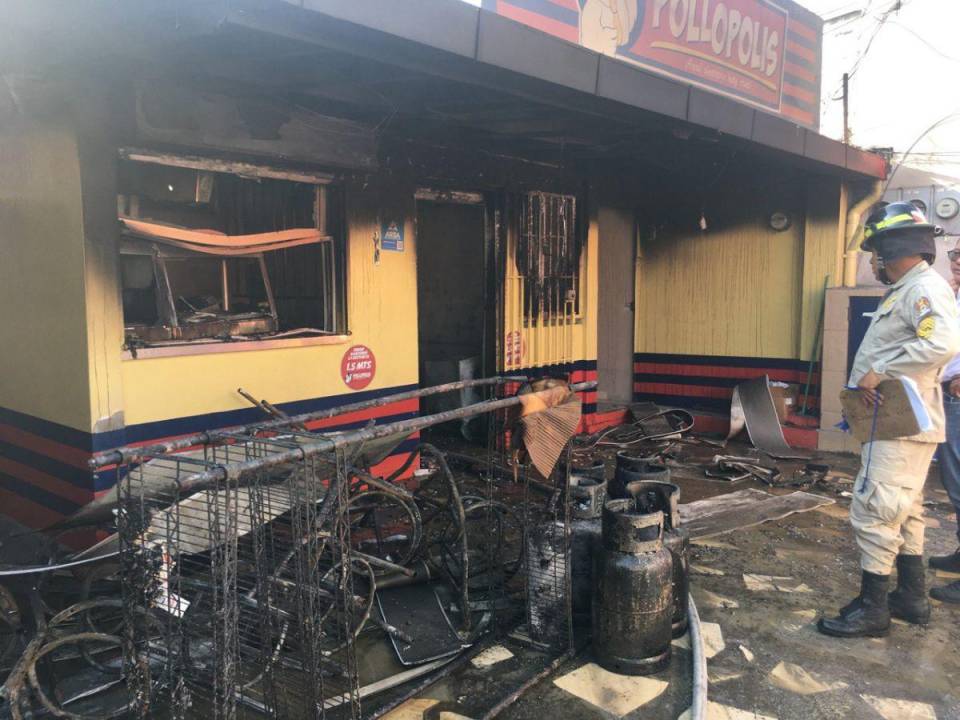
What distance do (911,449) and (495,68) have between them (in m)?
3.14

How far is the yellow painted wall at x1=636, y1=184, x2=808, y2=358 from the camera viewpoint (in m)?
8.65

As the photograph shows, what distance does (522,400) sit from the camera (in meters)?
3.57

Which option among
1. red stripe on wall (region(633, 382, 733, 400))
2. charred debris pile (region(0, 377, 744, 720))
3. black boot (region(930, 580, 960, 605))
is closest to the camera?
charred debris pile (region(0, 377, 744, 720))

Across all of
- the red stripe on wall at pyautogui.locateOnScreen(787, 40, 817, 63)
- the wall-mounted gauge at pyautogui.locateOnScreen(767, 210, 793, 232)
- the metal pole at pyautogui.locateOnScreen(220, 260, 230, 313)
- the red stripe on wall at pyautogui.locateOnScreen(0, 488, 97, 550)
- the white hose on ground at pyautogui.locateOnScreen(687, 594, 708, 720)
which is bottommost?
the white hose on ground at pyautogui.locateOnScreen(687, 594, 708, 720)

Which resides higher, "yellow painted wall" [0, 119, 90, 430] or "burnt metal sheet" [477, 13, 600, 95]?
"burnt metal sheet" [477, 13, 600, 95]

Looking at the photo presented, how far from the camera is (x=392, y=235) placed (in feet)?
20.5

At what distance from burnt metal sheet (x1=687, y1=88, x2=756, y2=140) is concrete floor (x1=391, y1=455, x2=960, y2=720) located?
3.48 m

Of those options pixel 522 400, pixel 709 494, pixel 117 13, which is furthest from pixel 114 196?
pixel 709 494

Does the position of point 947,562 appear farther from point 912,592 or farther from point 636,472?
point 636,472

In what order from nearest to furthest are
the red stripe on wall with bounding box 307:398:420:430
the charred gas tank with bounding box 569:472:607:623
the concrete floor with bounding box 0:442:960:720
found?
the concrete floor with bounding box 0:442:960:720 < the charred gas tank with bounding box 569:472:607:623 < the red stripe on wall with bounding box 307:398:420:430

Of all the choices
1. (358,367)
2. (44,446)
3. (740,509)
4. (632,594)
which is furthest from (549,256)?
(44,446)

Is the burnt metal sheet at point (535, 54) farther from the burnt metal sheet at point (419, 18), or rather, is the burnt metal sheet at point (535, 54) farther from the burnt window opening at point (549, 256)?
the burnt window opening at point (549, 256)

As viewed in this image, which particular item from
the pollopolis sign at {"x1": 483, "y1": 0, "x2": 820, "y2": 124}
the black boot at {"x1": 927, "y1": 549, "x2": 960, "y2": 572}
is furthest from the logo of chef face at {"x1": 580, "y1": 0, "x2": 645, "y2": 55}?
the black boot at {"x1": 927, "y1": 549, "x2": 960, "y2": 572}

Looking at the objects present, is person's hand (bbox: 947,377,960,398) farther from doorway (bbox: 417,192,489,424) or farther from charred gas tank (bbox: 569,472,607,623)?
doorway (bbox: 417,192,489,424)
